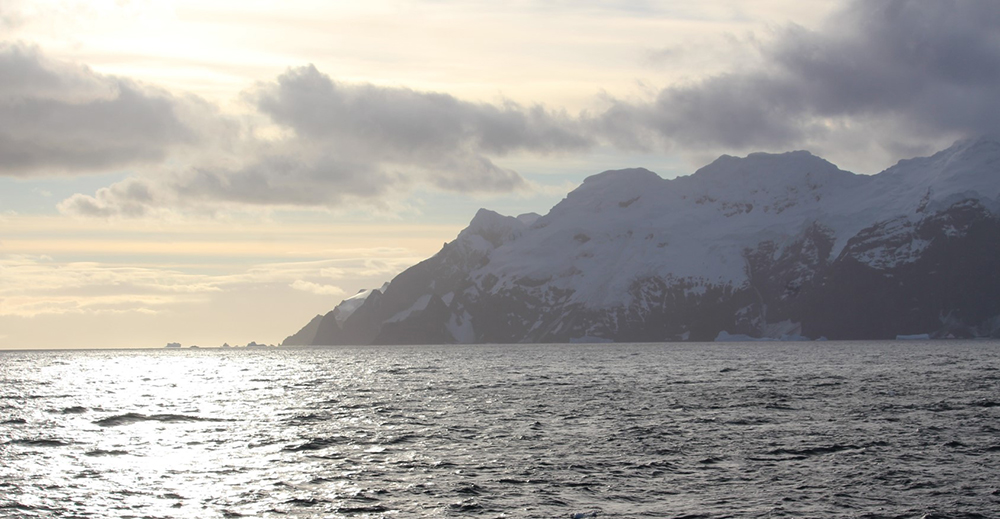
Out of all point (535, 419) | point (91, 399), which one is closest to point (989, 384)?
point (535, 419)

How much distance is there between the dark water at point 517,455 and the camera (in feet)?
139

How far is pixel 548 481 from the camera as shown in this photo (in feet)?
157

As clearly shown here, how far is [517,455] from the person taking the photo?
185 ft

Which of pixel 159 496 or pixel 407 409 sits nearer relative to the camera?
pixel 159 496

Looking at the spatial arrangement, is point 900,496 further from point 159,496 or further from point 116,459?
point 116,459

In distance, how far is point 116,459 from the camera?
5647cm

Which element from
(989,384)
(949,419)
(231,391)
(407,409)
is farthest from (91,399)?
(989,384)

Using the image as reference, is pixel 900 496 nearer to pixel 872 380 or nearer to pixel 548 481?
pixel 548 481

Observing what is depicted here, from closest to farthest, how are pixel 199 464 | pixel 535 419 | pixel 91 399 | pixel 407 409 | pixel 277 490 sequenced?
pixel 277 490 < pixel 199 464 < pixel 535 419 < pixel 407 409 < pixel 91 399

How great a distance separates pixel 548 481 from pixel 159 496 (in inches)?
720

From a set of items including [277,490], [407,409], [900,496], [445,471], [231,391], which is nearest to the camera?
[900,496]

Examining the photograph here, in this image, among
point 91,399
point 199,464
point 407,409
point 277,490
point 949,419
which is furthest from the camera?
point 91,399

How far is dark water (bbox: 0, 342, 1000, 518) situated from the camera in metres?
42.3

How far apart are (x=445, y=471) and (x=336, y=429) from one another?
22912mm
